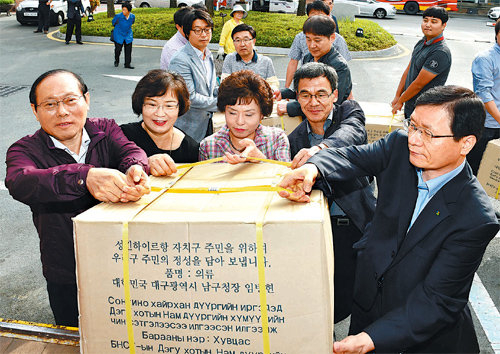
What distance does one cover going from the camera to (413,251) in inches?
79.7

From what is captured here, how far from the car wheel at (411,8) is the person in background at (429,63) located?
79.0 ft

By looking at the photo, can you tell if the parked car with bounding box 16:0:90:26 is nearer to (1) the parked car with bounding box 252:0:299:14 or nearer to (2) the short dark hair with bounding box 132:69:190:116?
(1) the parked car with bounding box 252:0:299:14

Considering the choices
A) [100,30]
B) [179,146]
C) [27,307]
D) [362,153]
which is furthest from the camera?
[100,30]

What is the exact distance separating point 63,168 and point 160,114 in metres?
0.93

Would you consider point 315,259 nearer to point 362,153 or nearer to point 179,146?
point 362,153

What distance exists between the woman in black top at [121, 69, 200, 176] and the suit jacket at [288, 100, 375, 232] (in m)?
0.69

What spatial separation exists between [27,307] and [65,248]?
171 cm

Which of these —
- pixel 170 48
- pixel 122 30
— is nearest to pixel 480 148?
pixel 170 48

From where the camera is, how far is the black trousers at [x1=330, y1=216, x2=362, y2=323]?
9.55 feet

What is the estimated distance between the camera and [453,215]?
1.93 m

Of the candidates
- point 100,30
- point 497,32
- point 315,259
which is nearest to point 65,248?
point 315,259

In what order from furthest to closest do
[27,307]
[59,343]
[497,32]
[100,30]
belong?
[100,30] < [497,32] < [27,307] < [59,343]

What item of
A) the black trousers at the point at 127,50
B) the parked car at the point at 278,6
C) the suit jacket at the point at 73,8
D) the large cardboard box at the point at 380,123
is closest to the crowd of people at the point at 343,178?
the large cardboard box at the point at 380,123

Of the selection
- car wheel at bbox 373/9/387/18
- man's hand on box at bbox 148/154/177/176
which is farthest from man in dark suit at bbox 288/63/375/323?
car wheel at bbox 373/9/387/18
